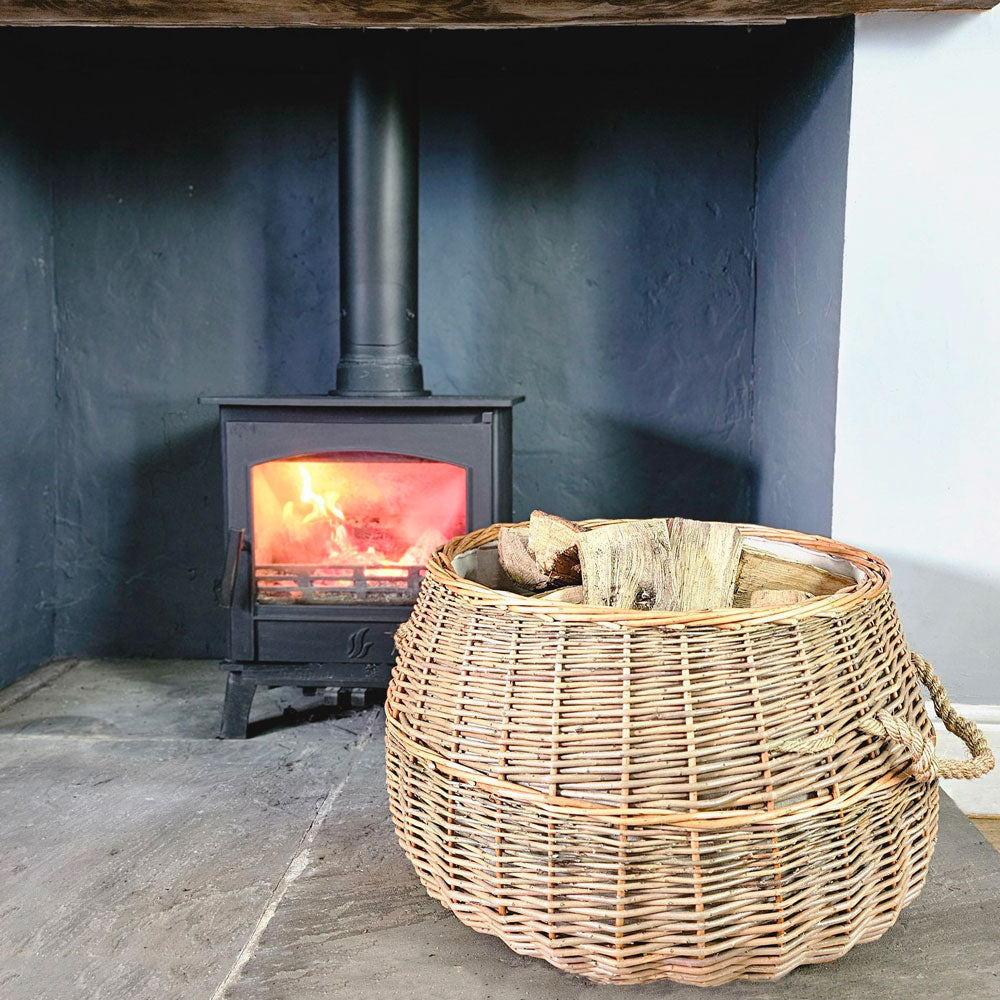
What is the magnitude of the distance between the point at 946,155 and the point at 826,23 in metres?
0.42

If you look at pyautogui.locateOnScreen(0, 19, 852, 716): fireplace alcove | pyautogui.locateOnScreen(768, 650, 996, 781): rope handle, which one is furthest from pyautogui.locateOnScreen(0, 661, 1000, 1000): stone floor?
pyautogui.locateOnScreen(0, 19, 852, 716): fireplace alcove

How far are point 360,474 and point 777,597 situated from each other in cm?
105

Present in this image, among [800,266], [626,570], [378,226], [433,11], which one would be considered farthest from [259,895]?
[800,266]

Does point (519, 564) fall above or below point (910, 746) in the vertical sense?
above

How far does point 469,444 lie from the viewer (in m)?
2.04

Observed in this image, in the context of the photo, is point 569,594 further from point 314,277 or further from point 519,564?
point 314,277

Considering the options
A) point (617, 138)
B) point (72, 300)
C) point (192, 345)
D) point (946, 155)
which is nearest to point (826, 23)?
point (946, 155)

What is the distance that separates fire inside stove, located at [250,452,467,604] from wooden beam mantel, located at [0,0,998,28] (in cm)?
86

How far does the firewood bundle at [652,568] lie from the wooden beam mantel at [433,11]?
3.23ft

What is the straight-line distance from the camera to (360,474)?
212cm

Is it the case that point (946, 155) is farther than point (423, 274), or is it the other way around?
point (423, 274)

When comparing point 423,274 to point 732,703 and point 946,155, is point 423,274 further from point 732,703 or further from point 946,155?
point 732,703

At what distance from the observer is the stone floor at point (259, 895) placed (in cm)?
119

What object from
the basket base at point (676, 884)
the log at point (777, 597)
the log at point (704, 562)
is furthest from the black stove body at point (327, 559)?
the basket base at point (676, 884)
